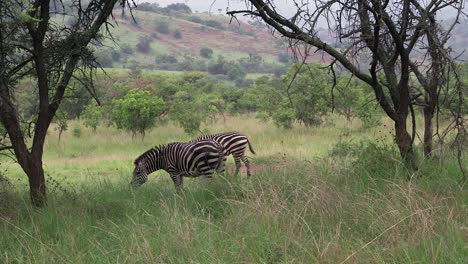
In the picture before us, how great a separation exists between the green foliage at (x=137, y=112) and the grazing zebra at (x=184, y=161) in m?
9.81

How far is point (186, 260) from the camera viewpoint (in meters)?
3.80

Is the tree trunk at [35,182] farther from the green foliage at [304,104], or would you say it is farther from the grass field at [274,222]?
the green foliage at [304,104]

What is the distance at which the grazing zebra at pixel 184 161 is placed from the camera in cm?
827

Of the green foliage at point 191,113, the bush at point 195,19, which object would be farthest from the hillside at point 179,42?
the green foliage at point 191,113

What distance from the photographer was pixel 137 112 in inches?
738

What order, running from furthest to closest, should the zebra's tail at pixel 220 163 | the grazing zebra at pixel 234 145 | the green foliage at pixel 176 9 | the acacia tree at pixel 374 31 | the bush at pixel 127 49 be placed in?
the green foliage at pixel 176 9 → the bush at pixel 127 49 → the grazing zebra at pixel 234 145 → the zebra's tail at pixel 220 163 → the acacia tree at pixel 374 31

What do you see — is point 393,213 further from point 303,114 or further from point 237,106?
point 237,106

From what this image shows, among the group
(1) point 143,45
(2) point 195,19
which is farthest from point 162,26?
(2) point 195,19

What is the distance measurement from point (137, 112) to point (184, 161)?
10.8 meters

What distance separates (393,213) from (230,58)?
80286 millimetres

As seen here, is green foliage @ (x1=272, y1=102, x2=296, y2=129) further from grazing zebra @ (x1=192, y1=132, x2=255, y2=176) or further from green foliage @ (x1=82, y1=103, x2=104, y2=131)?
grazing zebra @ (x1=192, y1=132, x2=255, y2=176)

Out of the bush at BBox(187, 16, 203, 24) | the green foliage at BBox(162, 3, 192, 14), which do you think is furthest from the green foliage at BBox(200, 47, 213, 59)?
the green foliage at BBox(162, 3, 192, 14)

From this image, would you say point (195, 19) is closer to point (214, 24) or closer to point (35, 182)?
point (214, 24)

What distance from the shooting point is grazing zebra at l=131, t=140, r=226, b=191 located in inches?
325
